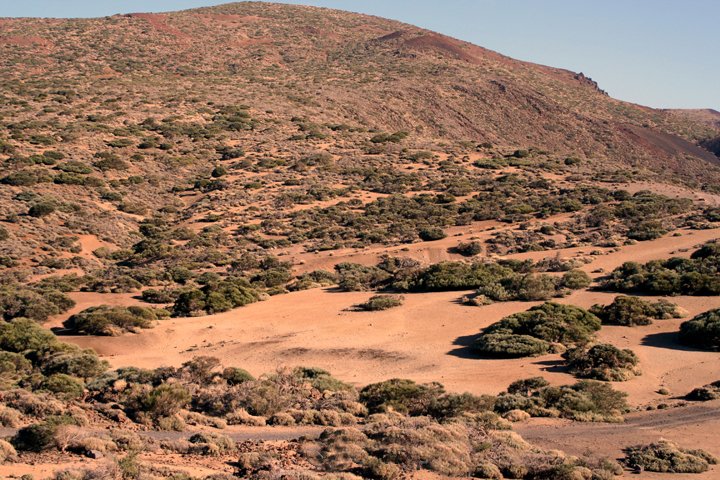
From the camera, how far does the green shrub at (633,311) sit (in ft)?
88.7

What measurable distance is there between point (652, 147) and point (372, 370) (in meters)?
73.2

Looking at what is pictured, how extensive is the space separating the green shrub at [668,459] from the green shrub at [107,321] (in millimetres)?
20004

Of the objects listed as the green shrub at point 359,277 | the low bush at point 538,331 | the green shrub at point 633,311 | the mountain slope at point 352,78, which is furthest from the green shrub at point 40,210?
the green shrub at point 633,311

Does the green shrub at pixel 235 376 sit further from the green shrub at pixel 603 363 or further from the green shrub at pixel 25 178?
the green shrub at pixel 25 178

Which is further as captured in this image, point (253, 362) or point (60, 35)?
point (60, 35)

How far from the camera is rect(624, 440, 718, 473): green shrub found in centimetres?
1414

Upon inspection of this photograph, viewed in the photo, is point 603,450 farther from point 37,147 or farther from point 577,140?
point 577,140

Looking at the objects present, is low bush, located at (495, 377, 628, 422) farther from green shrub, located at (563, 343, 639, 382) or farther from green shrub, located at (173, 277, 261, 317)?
green shrub, located at (173, 277, 261, 317)

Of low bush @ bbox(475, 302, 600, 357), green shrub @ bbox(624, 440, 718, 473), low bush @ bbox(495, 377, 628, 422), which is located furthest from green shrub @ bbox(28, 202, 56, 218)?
green shrub @ bbox(624, 440, 718, 473)

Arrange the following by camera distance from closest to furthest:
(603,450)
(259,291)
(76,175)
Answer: (603,450) → (259,291) → (76,175)

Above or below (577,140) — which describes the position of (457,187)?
below

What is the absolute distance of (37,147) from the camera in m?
58.6

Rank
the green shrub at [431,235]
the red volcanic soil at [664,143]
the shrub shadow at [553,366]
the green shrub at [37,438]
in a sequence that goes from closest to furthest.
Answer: the green shrub at [37,438]
the shrub shadow at [553,366]
the green shrub at [431,235]
the red volcanic soil at [664,143]

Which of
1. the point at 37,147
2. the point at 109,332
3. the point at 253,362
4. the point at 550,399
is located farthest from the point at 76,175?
the point at 550,399
